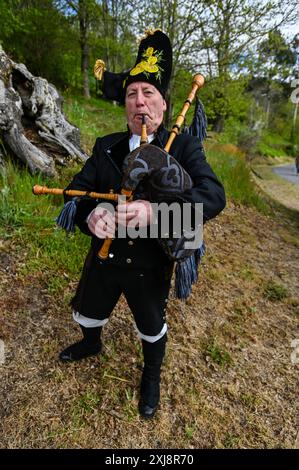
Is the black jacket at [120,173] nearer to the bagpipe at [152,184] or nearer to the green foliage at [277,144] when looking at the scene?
the bagpipe at [152,184]

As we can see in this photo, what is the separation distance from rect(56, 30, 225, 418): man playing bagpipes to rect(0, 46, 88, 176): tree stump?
89.4 inches

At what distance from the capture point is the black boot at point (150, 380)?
2.11 metres

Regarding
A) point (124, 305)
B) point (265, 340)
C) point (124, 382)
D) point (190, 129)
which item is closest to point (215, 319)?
point (265, 340)

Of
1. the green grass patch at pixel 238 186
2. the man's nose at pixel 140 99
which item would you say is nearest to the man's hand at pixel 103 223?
A: the man's nose at pixel 140 99

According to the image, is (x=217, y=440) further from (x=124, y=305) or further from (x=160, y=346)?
(x=124, y=305)

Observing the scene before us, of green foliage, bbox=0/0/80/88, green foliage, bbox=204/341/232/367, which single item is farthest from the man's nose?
green foliage, bbox=0/0/80/88

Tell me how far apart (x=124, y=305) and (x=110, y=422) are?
110cm

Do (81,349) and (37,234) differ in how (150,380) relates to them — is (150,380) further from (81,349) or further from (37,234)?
(37,234)

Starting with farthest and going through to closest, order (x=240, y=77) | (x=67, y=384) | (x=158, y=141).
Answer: (x=240, y=77)
(x=67, y=384)
(x=158, y=141)

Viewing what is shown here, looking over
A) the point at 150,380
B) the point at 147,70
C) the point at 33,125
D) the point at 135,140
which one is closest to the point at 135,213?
the point at 135,140

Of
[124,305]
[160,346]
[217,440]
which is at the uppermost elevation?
[160,346]

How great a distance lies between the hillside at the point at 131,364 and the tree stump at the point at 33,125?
68 centimetres

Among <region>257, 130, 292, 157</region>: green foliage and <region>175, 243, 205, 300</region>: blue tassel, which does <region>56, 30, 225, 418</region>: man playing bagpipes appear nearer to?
<region>175, 243, 205, 300</region>: blue tassel

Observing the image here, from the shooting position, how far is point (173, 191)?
1470 mm
